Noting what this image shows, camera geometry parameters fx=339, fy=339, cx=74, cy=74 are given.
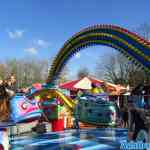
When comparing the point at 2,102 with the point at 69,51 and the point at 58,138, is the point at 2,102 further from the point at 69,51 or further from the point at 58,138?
the point at 69,51

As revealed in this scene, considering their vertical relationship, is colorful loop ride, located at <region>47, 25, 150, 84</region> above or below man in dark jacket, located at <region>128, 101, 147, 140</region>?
above

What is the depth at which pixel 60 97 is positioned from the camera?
13141mm

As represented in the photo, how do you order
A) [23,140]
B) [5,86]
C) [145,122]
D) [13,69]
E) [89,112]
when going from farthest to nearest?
[13,69], [89,112], [5,86], [23,140], [145,122]

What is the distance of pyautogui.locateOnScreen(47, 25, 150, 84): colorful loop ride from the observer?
35.7 ft

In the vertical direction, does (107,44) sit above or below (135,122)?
above

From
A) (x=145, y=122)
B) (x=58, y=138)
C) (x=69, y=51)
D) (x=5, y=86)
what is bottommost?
(x=58, y=138)

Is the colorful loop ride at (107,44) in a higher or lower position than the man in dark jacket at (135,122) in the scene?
higher

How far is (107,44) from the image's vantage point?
13.3 metres

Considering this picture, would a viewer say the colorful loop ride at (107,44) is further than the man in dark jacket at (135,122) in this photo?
Yes

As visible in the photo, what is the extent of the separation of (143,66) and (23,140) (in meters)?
4.46

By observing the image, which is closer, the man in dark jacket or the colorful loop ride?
the man in dark jacket

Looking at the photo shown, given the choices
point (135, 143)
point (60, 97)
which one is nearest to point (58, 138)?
point (135, 143)

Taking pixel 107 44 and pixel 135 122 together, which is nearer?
pixel 135 122

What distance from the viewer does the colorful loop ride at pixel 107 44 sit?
1088 cm
